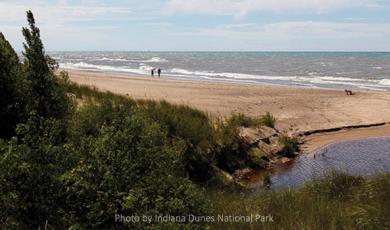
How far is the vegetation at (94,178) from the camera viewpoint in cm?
475

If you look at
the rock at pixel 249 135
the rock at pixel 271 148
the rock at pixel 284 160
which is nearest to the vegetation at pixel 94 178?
the rock at pixel 284 160

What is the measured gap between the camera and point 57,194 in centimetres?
488

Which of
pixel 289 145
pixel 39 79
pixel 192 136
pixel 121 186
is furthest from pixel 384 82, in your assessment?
pixel 121 186

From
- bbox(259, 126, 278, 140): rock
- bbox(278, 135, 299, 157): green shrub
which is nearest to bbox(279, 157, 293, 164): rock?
bbox(278, 135, 299, 157): green shrub

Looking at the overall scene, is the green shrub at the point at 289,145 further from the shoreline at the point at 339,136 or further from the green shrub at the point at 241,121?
the green shrub at the point at 241,121

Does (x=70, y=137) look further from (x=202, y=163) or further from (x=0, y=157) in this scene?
(x=202, y=163)

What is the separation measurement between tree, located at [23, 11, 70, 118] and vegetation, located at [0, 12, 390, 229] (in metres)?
0.01

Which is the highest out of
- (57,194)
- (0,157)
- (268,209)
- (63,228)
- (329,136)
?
(0,157)

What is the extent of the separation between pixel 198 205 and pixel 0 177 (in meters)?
2.13

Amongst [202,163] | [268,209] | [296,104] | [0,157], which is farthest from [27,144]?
[296,104]

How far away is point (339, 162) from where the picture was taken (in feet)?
45.3

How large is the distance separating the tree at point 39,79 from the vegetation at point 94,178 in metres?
0.01

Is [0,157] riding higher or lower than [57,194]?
higher

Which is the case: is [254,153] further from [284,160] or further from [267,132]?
[267,132]
